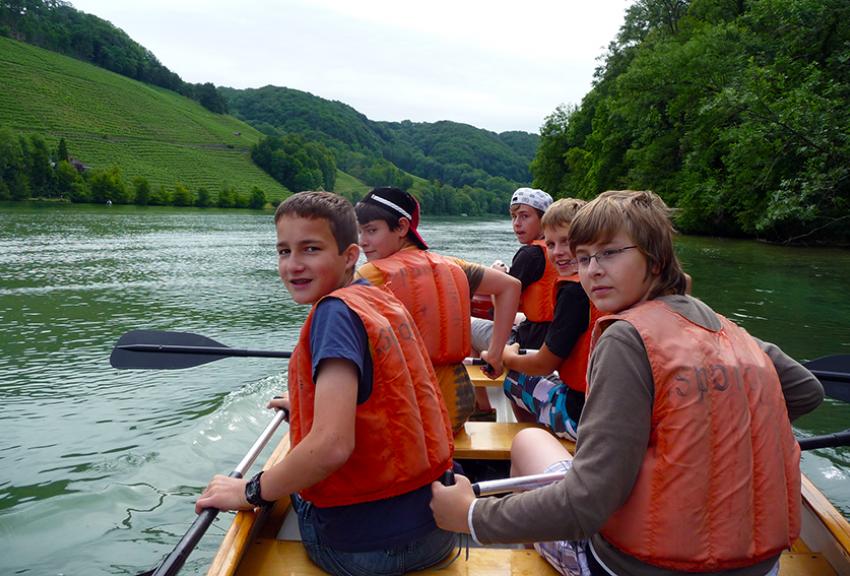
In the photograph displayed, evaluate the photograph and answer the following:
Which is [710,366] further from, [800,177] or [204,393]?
[800,177]

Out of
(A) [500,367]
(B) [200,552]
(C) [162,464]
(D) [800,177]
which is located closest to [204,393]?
(C) [162,464]

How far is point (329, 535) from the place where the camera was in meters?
1.94

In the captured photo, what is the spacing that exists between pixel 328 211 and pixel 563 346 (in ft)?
5.06

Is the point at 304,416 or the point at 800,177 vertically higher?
the point at 800,177

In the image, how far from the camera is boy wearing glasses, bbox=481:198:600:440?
3020mm

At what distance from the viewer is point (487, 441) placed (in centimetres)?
327

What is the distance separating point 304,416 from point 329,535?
0.41 metres

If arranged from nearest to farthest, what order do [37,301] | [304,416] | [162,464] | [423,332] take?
[304,416] → [423,332] → [162,464] → [37,301]

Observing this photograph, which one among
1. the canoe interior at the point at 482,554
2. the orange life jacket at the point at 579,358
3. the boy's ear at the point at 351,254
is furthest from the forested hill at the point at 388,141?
the boy's ear at the point at 351,254

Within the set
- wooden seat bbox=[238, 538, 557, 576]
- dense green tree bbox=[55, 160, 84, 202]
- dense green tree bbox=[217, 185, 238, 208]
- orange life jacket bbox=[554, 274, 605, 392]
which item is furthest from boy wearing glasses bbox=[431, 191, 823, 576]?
dense green tree bbox=[217, 185, 238, 208]

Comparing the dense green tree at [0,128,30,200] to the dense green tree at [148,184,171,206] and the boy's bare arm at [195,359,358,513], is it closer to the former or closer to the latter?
the dense green tree at [148,184,171,206]

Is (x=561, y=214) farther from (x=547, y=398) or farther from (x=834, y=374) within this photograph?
(x=834, y=374)

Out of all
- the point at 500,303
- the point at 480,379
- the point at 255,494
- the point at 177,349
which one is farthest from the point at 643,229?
the point at 177,349

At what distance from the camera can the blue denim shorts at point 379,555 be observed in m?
1.93
